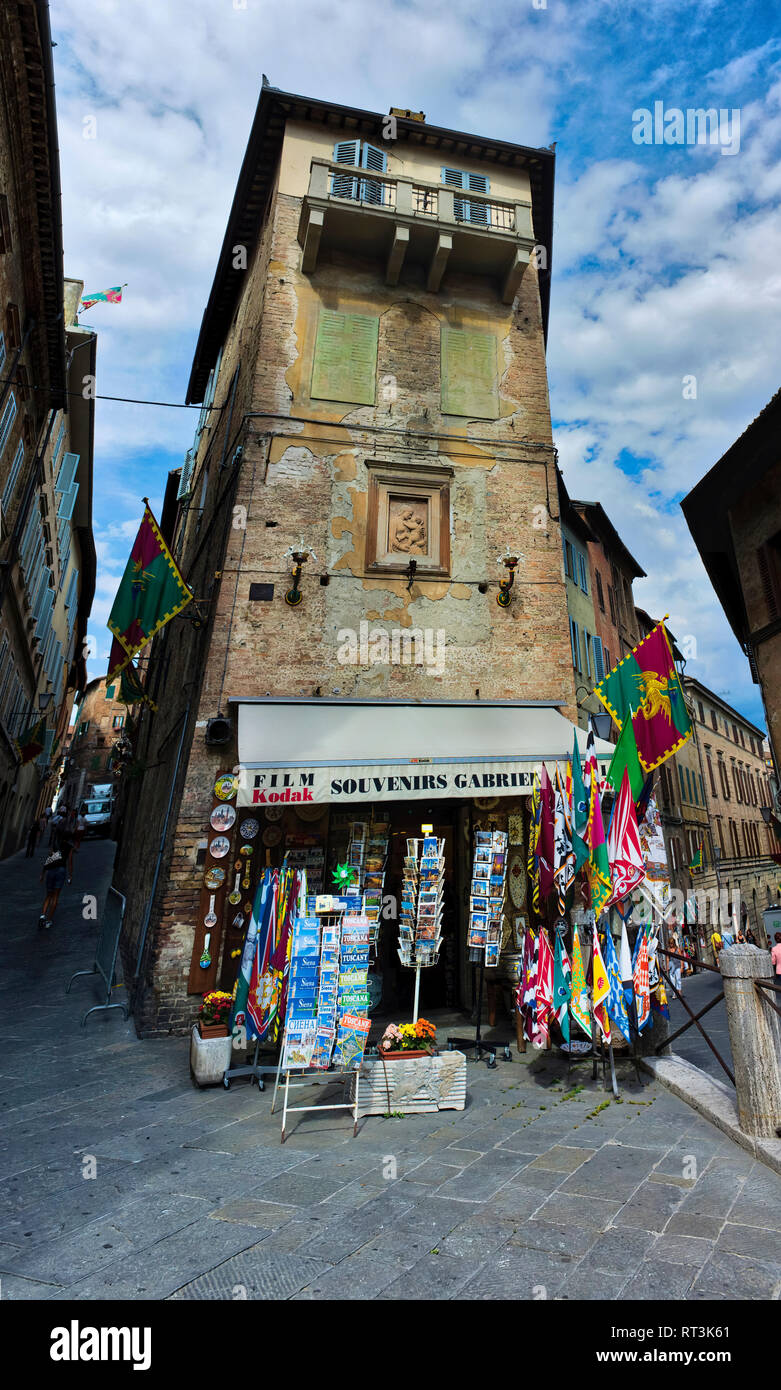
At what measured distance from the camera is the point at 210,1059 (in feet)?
19.8

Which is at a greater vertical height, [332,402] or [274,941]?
[332,402]

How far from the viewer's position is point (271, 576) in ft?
30.0

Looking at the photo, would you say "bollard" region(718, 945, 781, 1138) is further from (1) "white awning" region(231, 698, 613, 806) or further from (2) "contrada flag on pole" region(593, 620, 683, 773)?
(1) "white awning" region(231, 698, 613, 806)

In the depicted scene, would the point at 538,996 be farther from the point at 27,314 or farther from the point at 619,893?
the point at 27,314

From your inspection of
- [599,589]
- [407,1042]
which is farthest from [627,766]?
[599,589]

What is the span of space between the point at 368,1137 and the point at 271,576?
673 cm

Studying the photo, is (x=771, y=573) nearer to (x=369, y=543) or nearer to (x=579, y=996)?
(x=369, y=543)

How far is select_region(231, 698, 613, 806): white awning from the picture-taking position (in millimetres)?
7540

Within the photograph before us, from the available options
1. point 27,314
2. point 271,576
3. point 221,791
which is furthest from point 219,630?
point 27,314

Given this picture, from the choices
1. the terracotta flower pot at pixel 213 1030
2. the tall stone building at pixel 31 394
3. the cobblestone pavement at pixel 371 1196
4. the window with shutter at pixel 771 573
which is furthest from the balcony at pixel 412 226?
the cobblestone pavement at pixel 371 1196

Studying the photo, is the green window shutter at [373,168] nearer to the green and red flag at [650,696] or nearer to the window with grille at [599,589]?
the green and red flag at [650,696]

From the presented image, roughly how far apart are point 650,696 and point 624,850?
2.68 m
